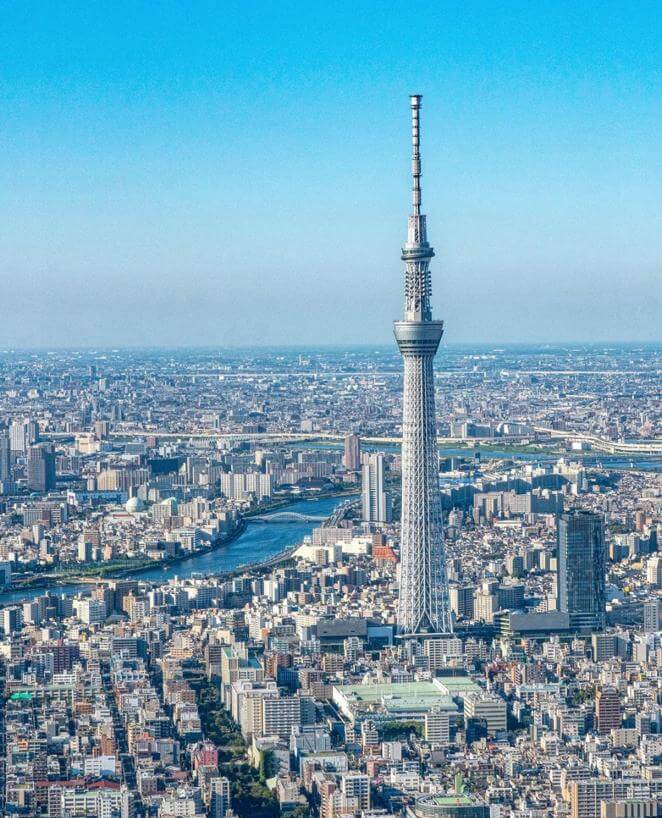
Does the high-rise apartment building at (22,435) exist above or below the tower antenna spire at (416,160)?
below

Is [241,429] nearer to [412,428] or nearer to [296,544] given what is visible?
[296,544]

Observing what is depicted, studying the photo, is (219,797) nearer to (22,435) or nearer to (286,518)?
(286,518)

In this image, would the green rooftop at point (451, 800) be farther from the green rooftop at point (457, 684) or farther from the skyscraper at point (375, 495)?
the skyscraper at point (375, 495)

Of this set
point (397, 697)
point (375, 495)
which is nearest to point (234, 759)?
point (397, 697)

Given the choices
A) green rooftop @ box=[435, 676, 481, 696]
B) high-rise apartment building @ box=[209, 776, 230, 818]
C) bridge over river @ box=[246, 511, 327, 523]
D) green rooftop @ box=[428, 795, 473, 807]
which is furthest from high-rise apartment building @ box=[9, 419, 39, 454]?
green rooftop @ box=[428, 795, 473, 807]

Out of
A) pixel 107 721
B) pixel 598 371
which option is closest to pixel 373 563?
pixel 107 721

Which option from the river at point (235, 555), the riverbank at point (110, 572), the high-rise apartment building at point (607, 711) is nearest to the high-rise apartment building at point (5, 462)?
the river at point (235, 555)

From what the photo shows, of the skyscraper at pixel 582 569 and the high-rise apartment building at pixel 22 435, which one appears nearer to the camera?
the skyscraper at pixel 582 569

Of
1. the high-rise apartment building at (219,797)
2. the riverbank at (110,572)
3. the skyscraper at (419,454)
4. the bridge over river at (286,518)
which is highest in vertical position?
the skyscraper at (419,454)
